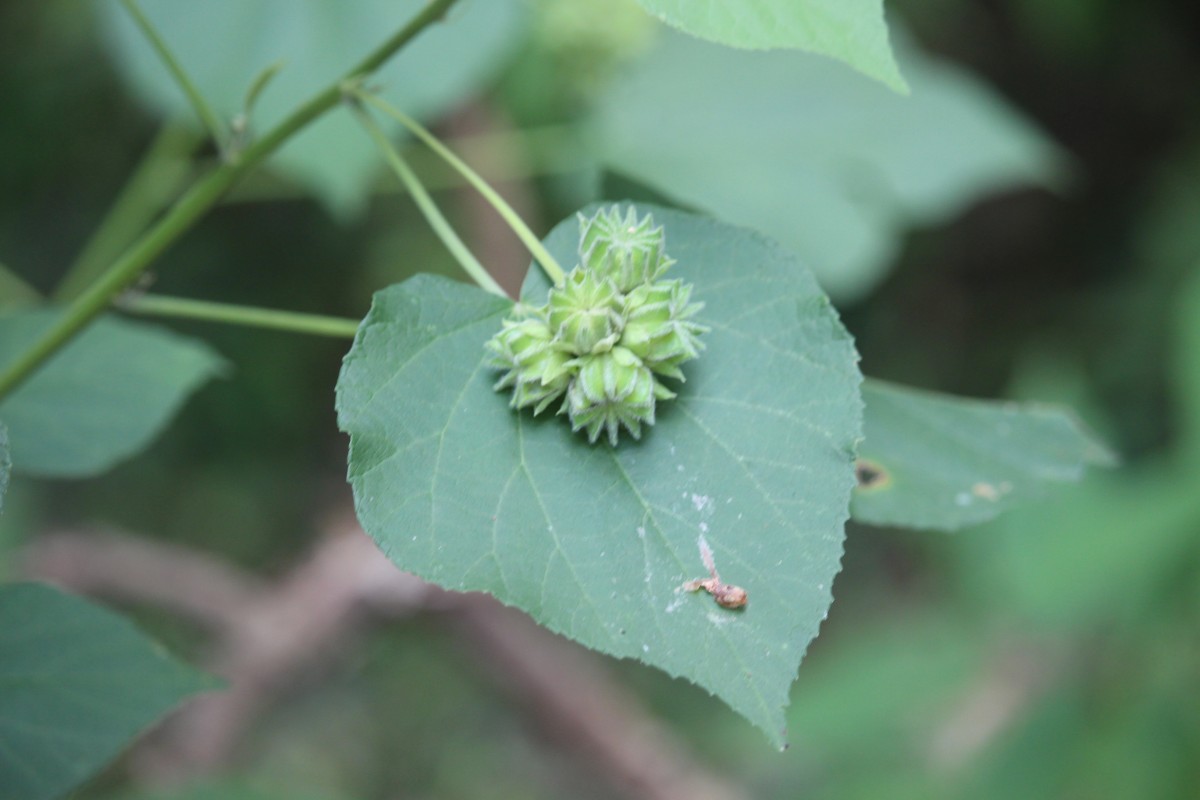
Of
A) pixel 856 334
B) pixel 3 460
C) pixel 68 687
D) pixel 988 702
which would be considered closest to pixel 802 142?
pixel 856 334

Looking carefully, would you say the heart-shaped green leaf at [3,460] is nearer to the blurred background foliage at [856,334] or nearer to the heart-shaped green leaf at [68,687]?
the heart-shaped green leaf at [68,687]

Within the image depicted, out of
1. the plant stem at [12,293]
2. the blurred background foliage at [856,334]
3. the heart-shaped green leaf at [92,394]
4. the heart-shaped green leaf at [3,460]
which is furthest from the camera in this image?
the blurred background foliage at [856,334]

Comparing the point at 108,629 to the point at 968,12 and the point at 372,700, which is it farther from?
the point at 968,12

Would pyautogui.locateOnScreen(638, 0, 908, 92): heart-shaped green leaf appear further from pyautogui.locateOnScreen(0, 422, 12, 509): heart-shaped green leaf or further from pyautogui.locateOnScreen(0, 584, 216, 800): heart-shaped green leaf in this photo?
pyautogui.locateOnScreen(0, 584, 216, 800): heart-shaped green leaf

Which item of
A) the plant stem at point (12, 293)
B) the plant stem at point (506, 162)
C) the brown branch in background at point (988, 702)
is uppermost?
the plant stem at point (12, 293)

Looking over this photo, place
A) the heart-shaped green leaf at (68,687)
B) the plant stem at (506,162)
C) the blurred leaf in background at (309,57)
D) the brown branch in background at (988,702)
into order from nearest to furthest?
the heart-shaped green leaf at (68,687) → the blurred leaf in background at (309,57) → the plant stem at (506,162) → the brown branch in background at (988,702)

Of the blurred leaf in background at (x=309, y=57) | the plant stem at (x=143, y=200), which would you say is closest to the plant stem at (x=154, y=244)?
the blurred leaf in background at (x=309, y=57)

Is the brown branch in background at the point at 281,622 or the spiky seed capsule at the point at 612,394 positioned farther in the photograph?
the brown branch in background at the point at 281,622

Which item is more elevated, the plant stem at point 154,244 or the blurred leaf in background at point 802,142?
the plant stem at point 154,244
